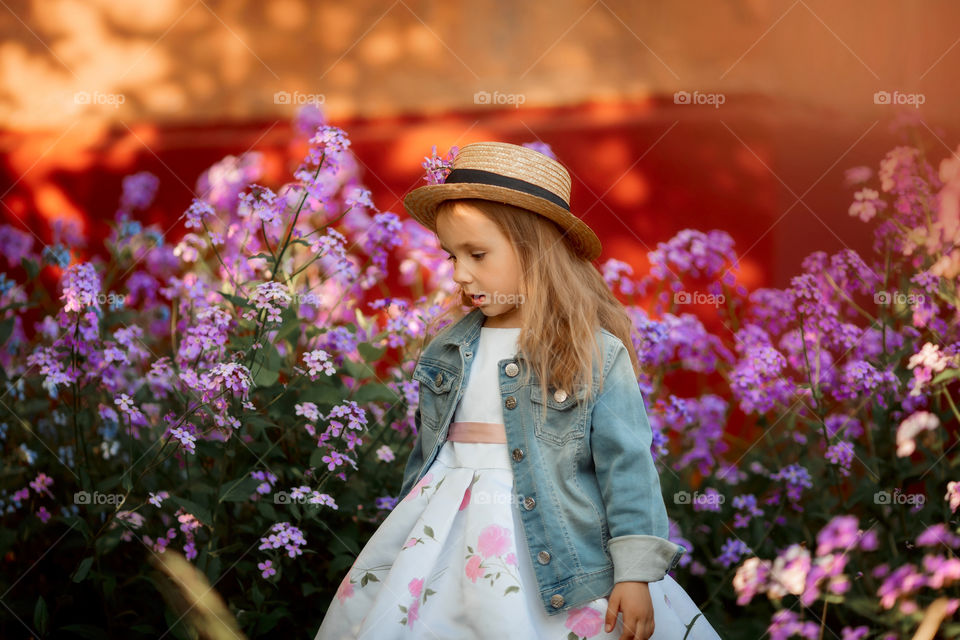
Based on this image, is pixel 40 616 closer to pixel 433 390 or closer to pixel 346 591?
pixel 346 591

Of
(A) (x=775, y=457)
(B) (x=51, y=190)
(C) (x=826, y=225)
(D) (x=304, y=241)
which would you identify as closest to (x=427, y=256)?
(D) (x=304, y=241)

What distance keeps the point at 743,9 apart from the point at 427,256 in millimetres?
1781

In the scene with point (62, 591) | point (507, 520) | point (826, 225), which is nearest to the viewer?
point (507, 520)

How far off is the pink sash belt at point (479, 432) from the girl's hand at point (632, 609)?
0.38m

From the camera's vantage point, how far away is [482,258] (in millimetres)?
1957

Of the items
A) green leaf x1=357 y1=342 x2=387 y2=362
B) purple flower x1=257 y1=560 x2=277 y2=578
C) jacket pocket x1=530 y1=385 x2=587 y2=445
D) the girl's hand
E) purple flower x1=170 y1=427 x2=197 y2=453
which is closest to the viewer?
the girl's hand

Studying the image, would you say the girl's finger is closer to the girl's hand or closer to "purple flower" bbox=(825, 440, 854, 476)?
the girl's hand

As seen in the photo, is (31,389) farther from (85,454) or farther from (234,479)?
(234,479)

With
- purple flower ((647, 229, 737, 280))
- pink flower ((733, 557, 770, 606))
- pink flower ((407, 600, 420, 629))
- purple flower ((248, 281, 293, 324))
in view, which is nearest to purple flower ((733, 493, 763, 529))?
pink flower ((733, 557, 770, 606))

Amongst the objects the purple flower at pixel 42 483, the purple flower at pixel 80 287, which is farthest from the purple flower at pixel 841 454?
the purple flower at pixel 42 483

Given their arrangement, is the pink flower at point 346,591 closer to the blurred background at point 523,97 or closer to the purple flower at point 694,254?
the purple flower at point 694,254

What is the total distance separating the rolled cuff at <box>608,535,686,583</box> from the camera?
5.86 feet

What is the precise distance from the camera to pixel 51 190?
4547 millimetres

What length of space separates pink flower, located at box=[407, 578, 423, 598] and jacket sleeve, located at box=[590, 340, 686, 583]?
370mm
